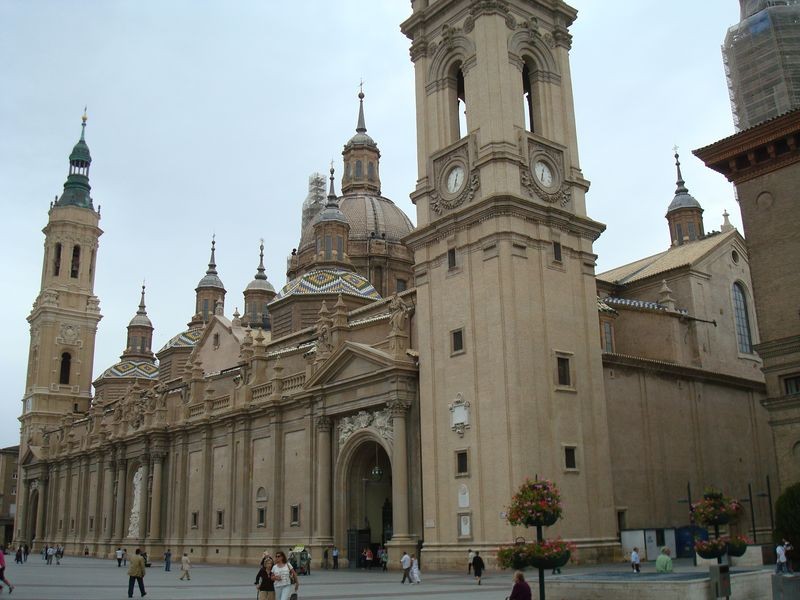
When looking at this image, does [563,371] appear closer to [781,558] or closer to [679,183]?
[781,558]

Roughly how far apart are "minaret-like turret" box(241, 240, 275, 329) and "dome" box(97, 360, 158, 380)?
15738 millimetres

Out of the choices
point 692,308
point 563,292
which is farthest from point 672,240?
point 563,292

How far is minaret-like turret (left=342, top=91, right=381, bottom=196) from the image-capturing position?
3155 inches

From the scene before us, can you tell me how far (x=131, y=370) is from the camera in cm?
9094

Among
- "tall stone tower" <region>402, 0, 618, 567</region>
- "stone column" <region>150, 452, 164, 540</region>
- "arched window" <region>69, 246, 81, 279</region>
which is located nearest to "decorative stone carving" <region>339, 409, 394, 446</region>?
"tall stone tower" <region>402, 0, 618, 567</region>

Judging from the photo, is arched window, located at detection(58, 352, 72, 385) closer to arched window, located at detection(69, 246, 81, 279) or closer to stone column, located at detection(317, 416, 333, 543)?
arched window, located at detection(69, 246, 81, 279)

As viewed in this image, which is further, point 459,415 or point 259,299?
point 259,299

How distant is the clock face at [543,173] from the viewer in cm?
3625

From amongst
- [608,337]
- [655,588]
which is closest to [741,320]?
[608,337]

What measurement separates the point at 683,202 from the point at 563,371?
121 feet

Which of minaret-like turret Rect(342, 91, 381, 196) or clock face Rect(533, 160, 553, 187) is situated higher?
minaret-like turret Rect(342, 91, 381, 196)

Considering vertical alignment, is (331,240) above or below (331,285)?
above

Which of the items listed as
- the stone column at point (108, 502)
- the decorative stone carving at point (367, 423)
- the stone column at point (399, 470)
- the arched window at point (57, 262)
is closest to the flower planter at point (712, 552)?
the stone column at point (399, 470)

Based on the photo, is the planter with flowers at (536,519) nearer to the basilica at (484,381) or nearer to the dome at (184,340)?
the basilica at (484,381)
